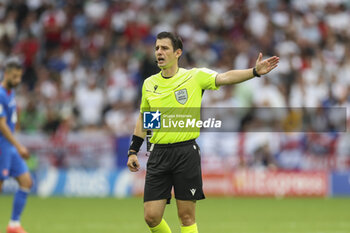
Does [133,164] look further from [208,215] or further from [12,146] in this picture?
[208,215]

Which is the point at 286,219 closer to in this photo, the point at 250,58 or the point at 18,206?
the point at 18,206

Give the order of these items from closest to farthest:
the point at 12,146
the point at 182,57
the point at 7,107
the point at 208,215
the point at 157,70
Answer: the point at 7,107 → the point at 12,146 → the point at 208,215 → the point at 157,70 → the point at 182,57

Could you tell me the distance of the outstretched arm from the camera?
24.6 feet

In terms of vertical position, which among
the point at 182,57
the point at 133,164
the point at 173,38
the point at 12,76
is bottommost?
the point at 133,164

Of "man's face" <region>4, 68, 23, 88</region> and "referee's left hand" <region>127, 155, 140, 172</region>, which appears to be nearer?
"referee's left hand" <region>127, 155, 140, 172</region>

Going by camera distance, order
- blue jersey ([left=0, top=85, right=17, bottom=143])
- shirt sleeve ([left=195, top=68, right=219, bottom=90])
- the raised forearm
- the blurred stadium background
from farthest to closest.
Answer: the blurred stadium background, blue jersey ([left=0, top=85, right=17, bottom=143]), shirt sleeve ([left=195, top=68, right=219, bottom=90]), the raised forearm

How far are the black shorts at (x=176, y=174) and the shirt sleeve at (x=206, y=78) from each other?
2.15ft

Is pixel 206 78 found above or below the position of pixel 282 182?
above

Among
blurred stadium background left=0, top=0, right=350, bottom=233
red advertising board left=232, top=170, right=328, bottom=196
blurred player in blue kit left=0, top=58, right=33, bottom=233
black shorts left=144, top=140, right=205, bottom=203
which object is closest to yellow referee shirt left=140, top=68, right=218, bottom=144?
black shorts left=144, top=140, right=205, bottom=203

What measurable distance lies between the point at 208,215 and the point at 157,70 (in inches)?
300

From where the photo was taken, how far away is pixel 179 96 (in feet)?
26.6

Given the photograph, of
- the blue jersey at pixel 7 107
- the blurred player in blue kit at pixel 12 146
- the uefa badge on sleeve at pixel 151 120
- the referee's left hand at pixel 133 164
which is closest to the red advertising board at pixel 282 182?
the blurred player in blue kit at pixel 12 146

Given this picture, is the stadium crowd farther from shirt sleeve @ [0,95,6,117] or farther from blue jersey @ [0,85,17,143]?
shirt sleeve @ [0,95,6,117]

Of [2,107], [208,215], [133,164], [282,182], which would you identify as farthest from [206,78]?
[282,182]
